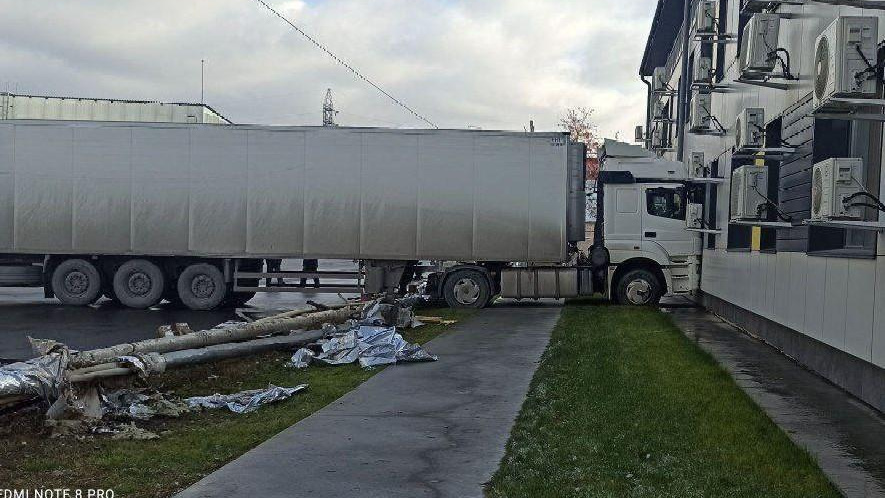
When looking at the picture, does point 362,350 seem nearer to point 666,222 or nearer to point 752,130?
point 752,130

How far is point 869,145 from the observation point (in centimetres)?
969

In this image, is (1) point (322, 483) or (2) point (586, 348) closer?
(1) point (322, 483)

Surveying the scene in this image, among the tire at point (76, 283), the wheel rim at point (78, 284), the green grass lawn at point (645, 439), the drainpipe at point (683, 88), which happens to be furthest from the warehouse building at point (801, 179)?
the wheel rim at point (78, 284)

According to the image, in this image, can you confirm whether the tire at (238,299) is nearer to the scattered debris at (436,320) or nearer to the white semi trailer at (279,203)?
the white semi trailer at (279,203)

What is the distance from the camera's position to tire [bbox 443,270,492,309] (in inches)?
820

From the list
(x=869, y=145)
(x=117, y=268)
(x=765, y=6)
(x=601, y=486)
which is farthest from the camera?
(x=117, y=268)

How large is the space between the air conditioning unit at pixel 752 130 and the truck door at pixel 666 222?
23.8ft

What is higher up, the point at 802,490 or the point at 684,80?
the point at 684,80

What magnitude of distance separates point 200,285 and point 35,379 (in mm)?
13379

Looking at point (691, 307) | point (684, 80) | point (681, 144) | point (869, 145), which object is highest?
point (684, 80)

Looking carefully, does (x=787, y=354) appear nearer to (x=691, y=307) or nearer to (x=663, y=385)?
(x=663, y=385)

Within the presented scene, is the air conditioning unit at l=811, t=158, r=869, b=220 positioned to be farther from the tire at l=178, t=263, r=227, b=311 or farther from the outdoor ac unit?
the tire at l=178, t=263, r=227, b=311

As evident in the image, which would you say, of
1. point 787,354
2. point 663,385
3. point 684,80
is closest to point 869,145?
point 663,385

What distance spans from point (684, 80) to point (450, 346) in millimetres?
16712
